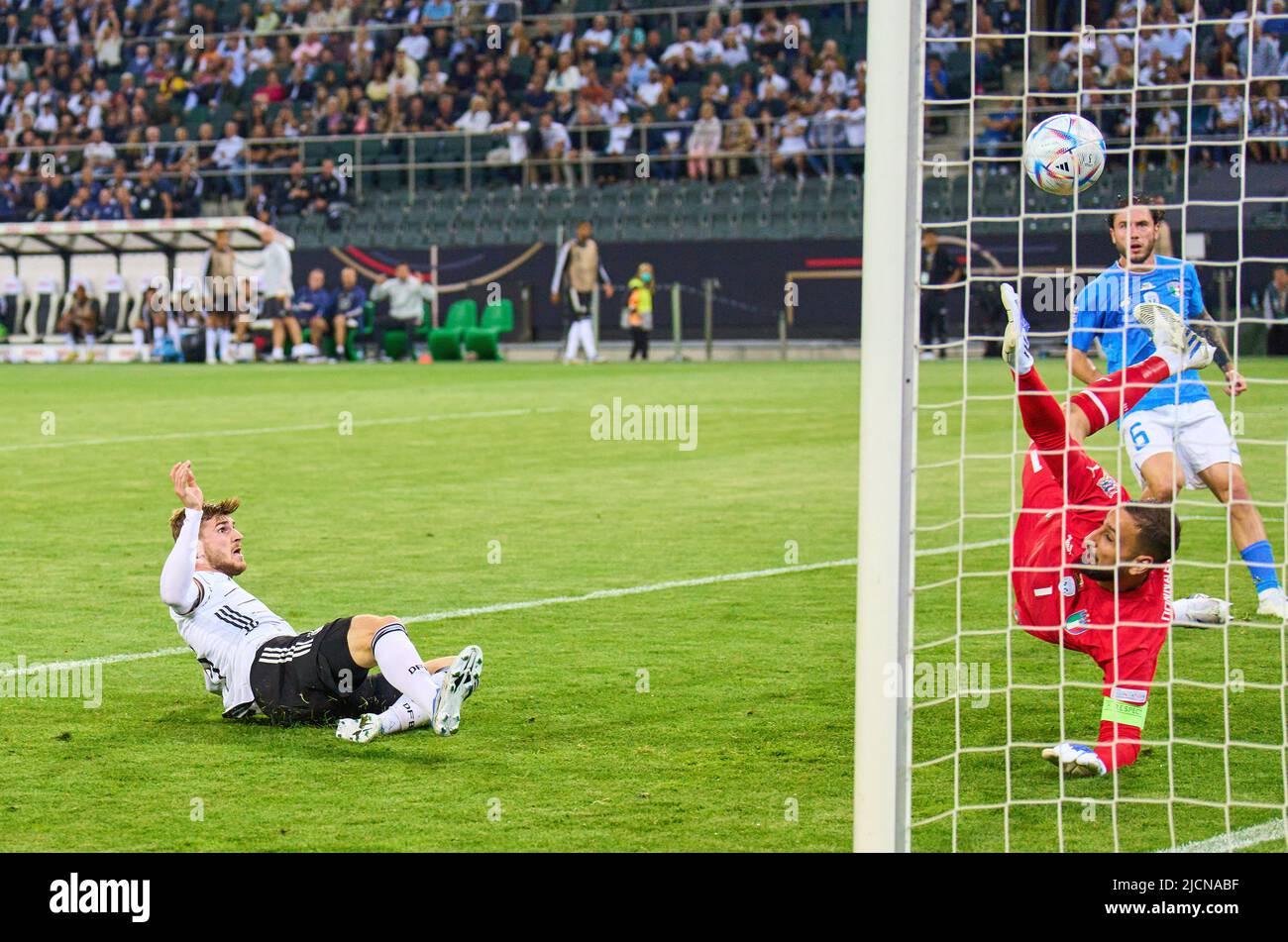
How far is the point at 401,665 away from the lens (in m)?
5.37

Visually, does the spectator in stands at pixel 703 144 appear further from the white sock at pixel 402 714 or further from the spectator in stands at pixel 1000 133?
the white sock at pixel 402 714

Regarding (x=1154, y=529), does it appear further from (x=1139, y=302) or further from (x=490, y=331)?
(x=490, y=331)

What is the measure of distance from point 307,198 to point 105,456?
1894cm

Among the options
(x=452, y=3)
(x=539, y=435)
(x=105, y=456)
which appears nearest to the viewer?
(x=105, y=456)

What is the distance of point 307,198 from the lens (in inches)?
1248

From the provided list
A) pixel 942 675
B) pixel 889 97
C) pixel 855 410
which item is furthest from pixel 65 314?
pixel 889 97

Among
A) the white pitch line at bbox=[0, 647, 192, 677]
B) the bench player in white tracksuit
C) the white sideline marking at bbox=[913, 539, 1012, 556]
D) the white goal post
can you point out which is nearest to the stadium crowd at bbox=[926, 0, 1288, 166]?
the bench player in white tracksuit

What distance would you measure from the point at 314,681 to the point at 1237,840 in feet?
9.32

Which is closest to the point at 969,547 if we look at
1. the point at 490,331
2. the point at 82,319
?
the point at 490,331

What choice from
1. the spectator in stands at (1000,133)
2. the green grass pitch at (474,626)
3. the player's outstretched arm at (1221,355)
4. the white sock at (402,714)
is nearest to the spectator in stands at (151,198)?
the spectator in stands at (1000,133)

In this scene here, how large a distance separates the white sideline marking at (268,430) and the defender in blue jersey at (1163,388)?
9842mm

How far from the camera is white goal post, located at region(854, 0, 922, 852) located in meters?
3.88

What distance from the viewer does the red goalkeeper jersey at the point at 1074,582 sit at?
5.17 metres
